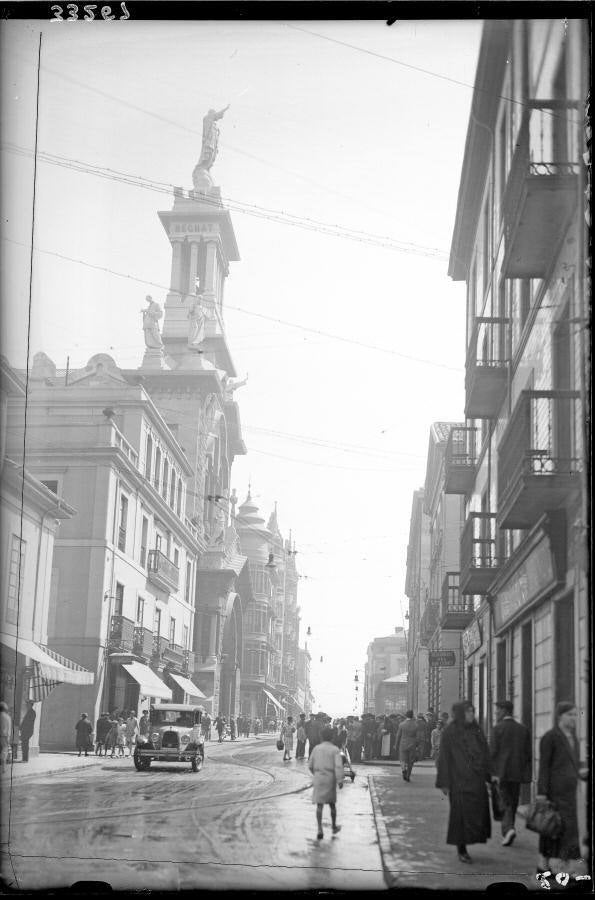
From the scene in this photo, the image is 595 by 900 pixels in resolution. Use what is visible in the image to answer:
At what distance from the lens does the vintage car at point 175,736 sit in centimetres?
2319

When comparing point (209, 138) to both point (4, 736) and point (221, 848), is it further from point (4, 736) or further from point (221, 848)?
point (221, 848)

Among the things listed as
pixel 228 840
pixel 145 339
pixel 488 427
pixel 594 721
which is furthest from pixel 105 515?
pixel 488 427

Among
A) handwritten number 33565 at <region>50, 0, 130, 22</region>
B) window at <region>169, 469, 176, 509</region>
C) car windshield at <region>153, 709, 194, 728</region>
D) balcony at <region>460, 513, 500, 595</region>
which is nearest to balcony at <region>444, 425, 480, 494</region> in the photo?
balcony at <region>460, 513, 500, 595</region>

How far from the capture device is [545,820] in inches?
337

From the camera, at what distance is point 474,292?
18359mm

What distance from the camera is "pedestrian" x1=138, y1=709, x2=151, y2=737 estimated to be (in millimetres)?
22766

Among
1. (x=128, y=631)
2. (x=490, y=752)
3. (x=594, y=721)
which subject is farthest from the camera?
(x=128, y=631)

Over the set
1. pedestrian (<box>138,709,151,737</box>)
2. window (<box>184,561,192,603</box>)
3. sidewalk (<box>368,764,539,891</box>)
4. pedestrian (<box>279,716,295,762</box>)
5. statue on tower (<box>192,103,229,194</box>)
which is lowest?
pedestrian (<box>279,716,295,762</box>)

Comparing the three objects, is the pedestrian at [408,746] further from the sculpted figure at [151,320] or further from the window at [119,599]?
the sculpted figure at [151,320]

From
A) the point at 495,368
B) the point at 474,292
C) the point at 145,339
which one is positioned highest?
the point at 474,292

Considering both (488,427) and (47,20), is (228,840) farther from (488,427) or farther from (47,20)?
(488,427)

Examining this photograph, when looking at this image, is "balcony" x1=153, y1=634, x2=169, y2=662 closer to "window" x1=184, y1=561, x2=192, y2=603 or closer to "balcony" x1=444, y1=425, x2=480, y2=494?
"window" x1=184, y1=561, x2=192, y2=603

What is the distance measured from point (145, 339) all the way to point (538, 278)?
5.52m

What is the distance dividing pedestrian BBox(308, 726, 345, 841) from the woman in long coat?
42.3 inches
